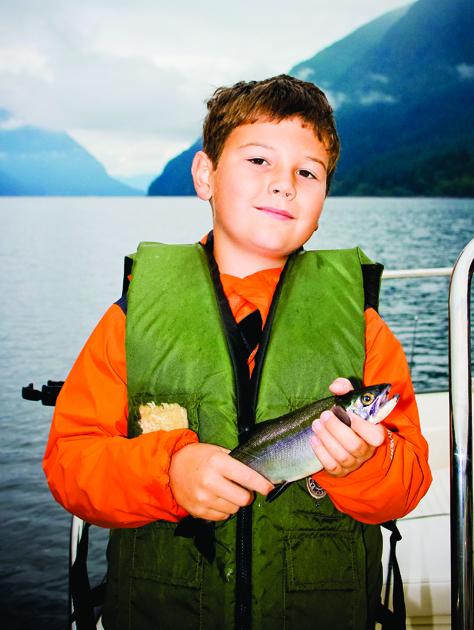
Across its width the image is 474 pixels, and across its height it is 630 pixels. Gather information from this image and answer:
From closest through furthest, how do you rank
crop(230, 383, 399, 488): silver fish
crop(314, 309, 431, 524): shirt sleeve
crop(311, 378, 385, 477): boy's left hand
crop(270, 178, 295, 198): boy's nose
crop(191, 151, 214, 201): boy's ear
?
crop(311, 378, 385, 477): boy's left hand < crop(230, 383, 399, 488): silver fish < crop(314, 309, 431, 524): shirt sleeve < crop(270, 178, 295, 198): boy's nose < crop(191, 151, 214, 201): boy's ear

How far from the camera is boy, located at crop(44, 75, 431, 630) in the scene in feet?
5.96

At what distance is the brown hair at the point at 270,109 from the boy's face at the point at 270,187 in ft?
0.15

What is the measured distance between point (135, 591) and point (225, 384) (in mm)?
826

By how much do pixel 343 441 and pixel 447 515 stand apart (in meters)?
2.28

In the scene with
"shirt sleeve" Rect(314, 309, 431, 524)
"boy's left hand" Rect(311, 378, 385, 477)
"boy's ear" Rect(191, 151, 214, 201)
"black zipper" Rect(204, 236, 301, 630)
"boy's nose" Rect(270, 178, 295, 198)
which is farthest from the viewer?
"boy's ear" Rect(191, 151, 214, 201)

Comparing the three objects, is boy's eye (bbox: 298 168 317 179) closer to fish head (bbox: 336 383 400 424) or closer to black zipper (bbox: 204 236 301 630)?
black zipper (bbox: 204 236 301 630)

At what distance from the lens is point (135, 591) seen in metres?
2.01

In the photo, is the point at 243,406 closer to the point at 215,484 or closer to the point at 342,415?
the point at 215,484

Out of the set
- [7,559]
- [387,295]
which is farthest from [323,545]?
[387,295]

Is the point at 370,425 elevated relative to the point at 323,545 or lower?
elevated

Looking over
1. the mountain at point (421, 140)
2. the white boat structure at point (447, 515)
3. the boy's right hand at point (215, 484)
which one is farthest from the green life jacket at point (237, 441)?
the mountain at point (421, 140)

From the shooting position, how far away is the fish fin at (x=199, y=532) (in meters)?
1.81

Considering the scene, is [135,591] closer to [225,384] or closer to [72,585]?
[72,585]

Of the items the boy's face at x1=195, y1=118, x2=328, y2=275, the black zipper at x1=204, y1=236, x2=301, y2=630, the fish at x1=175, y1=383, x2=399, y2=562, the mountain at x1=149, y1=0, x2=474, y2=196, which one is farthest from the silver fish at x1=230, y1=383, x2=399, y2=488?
the mountain at x1=149, y1=0, x2=474, y2=196
